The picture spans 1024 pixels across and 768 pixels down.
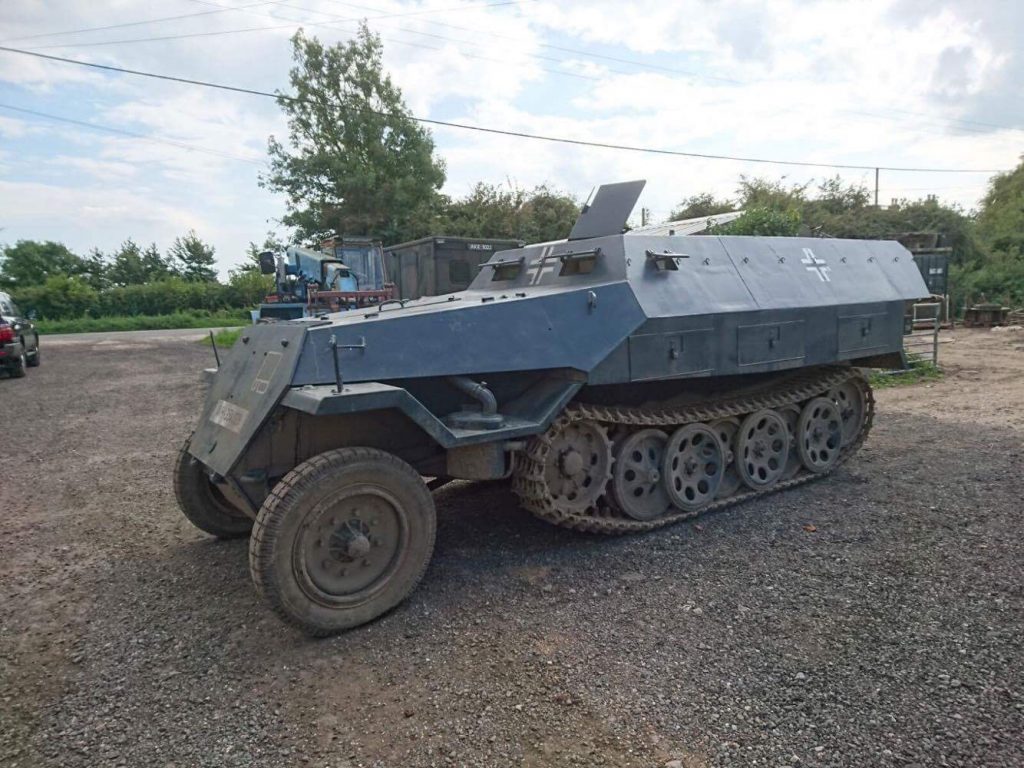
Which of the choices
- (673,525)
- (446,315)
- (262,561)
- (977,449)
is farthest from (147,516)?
(977,449)

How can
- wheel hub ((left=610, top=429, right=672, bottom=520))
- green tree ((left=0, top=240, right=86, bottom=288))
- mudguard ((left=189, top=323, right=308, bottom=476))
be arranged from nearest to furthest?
mudguard ((left=189, top=323, right=308, bottom=476)) → wheel hub ((left=610, top=429, right=672, bottom=520)) → green tree ((left=0, top=240, right=86, bottom=288))

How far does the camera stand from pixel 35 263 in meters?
44.4

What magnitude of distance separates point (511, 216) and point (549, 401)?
2923 cm

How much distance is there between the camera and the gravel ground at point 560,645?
2.89 metres

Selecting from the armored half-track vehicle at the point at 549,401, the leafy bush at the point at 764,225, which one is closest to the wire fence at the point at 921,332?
the leafy bush at the point at 764,225

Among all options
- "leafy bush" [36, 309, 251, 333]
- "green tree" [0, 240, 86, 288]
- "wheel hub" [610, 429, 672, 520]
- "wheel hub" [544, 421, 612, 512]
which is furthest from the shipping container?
"green tree" [0, 240, 86, 288]

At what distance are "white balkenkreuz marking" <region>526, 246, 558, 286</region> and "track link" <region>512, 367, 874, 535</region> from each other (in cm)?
129

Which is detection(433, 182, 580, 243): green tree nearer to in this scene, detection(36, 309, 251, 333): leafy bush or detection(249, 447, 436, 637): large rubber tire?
detection(36, 309, 251, 333): leafy bush

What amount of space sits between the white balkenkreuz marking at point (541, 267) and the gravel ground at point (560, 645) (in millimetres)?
1870

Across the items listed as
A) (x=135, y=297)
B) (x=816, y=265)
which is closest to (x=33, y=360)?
(x=816, y=265)

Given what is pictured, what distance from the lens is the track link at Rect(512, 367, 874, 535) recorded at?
4.65m

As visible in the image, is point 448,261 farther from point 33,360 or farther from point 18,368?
point 33,360

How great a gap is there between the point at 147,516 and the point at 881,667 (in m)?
5.42

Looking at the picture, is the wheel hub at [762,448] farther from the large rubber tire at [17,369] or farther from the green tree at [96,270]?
the green tree at [96,270]
